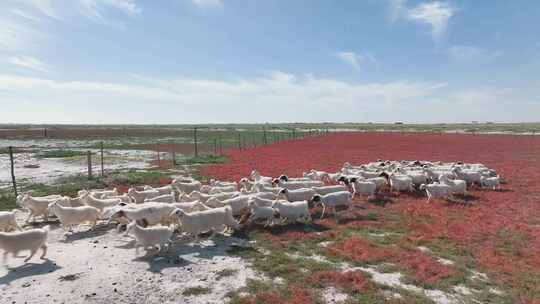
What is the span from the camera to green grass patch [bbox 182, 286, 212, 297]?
686cm

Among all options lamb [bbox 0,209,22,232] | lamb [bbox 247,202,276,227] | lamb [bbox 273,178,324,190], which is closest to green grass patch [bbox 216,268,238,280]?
lamb [bbox 247,202,276,227]

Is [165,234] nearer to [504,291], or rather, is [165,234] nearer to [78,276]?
[78,276]

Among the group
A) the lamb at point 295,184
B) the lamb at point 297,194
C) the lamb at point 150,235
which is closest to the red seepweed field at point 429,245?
the lamb at point 297,194

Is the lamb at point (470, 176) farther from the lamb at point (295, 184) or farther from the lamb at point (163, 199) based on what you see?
the lamb at point (163, 199)

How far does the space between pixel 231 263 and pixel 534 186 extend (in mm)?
18065

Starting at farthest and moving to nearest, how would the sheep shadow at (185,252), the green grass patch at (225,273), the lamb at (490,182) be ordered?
the lamb at (490,182)
the sheep shadow at (185,252)
the green grass patch at (225,273)

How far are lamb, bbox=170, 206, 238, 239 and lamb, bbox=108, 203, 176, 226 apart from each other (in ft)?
1.11

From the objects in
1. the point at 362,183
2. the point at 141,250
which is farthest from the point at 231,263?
the point at 362,183

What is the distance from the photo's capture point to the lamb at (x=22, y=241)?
7.90 metres

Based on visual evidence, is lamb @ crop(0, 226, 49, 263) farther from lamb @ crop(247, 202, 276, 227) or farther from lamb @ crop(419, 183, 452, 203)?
lamb @ crop(419, 183, 452, 203)

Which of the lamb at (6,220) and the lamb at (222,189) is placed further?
the lamb at (222,189)

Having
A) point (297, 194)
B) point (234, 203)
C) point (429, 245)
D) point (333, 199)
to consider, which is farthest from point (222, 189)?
point (429, 245)

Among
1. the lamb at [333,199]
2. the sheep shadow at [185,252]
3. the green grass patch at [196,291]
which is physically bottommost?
the green grass patch at [196,291]

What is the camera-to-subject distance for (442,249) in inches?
365
